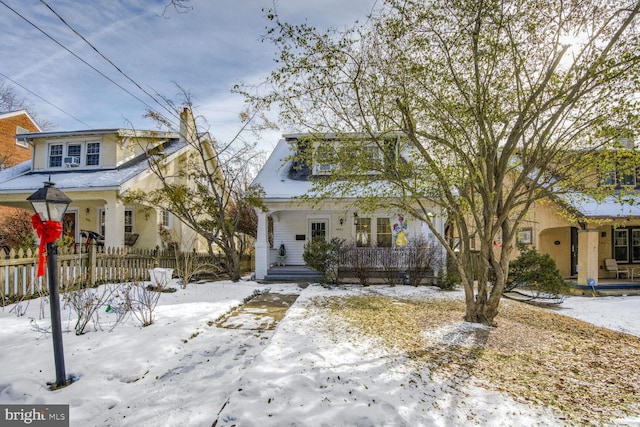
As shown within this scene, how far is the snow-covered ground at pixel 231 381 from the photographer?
297 centimetres

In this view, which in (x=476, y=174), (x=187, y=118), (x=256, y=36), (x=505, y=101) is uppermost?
(x=187, y=118)

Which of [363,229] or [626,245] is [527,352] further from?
[626,245]

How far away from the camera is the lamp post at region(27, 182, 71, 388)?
344 centimetres

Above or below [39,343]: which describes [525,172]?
above

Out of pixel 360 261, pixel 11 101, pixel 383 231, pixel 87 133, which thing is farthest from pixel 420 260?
pixel 11 101

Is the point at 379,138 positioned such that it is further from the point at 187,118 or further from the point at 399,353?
the point at 187,118

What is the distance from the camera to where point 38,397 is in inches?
126

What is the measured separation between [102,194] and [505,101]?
13.1 m

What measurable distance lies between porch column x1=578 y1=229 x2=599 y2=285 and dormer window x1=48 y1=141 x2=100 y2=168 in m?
19.9

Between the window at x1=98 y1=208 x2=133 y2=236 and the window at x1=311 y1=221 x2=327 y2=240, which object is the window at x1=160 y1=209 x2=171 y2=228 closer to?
the window at x1=98 y1=208 x2=133 y2=236

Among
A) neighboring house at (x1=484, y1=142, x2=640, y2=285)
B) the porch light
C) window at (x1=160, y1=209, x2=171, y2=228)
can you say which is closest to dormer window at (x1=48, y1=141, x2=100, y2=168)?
window at (x1=160, y1=209, x2=171, y2=228)

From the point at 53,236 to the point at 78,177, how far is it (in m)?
11.9

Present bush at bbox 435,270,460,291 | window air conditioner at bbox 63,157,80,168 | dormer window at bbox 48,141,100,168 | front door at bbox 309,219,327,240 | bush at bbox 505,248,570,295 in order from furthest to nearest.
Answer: front door at bbox 309,219,327,240 < dormer window at bbox 48,141,100,168 < window air conditioner at bbox 63,157,80,168 < bush at bbox 435,270,460,291 < bush at bbox 505,248,570,295

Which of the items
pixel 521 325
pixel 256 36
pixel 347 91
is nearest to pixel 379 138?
pixel 347 91
